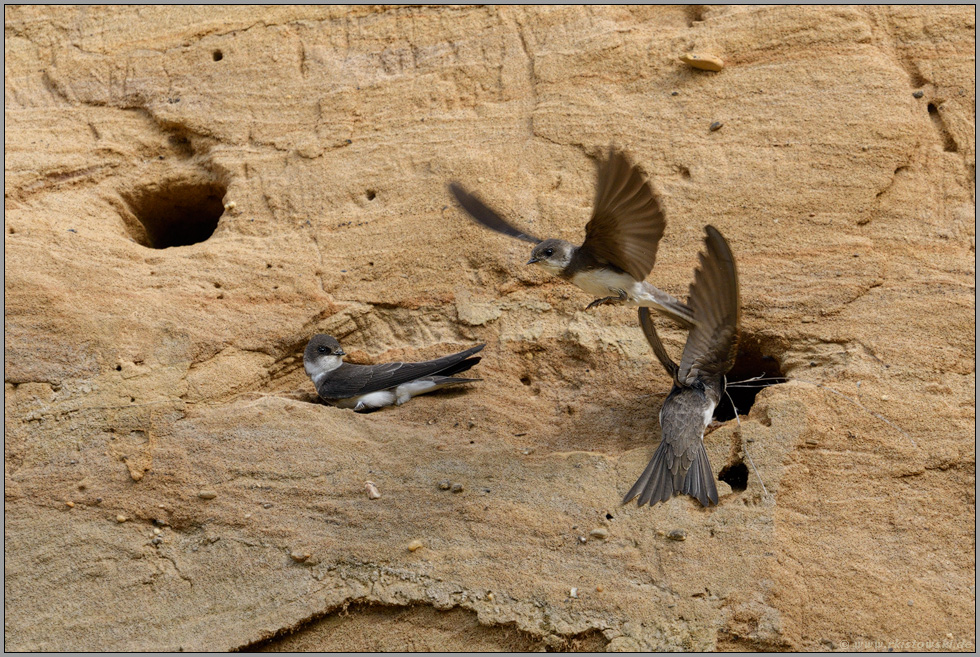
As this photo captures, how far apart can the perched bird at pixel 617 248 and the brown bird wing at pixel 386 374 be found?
489 mm

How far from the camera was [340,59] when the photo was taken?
15.4ft

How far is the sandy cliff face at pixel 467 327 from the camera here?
3174mm

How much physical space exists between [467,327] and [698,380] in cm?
99

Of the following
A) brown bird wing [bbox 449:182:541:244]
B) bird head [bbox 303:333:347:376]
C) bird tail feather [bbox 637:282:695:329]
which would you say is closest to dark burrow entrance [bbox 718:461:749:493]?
bird tail feather [bbox 637:282:695:329]

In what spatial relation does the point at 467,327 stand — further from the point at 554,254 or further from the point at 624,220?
the point at 624,220

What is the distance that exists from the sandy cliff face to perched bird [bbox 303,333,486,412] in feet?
0.30

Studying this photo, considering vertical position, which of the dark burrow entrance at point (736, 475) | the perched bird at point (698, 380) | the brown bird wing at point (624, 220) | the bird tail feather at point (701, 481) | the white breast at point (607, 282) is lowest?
the dark burrow entrance at point (736, 475)

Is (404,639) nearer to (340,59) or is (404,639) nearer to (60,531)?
(60,531)

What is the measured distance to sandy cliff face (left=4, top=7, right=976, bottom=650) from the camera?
10.4 ft

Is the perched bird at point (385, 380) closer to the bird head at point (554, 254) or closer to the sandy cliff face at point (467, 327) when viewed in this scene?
the sandy cliff face at point (467, 327)

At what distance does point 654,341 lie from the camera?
3.57 meters

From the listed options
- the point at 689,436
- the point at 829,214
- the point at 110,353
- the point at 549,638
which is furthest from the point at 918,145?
the point at 110,353

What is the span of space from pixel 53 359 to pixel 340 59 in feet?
6.36

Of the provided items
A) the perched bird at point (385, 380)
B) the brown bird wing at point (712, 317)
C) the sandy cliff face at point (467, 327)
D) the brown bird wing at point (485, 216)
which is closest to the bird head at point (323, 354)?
the perched bird at point (385, 380)
